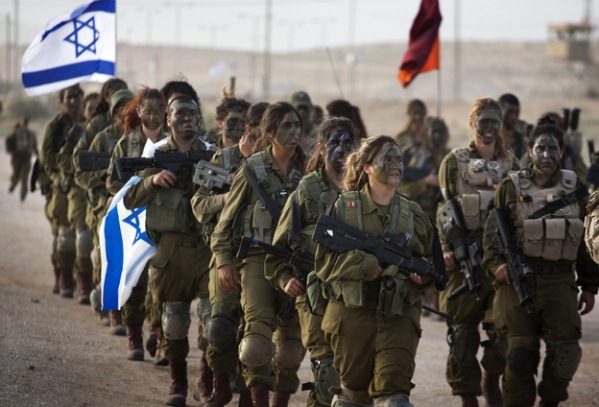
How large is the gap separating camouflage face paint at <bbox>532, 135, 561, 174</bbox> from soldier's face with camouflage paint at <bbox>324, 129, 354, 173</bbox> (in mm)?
1530

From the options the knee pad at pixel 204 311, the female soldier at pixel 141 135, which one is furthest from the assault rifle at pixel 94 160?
the knee pad at pixel 204 311

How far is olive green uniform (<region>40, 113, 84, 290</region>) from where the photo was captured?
1475cm

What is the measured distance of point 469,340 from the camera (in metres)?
10.0

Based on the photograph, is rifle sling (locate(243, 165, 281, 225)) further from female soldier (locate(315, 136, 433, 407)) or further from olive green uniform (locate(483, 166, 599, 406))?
olive green uniform (locate(483, 166, 599, 406))

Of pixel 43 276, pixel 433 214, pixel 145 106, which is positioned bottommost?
pixel 43 276

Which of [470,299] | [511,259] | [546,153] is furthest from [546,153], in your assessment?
[470,299]

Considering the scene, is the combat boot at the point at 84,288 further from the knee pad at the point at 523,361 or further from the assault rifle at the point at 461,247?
the knee pad at the point at 523,361

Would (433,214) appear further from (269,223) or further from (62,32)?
(269,223)

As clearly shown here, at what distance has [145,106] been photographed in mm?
10609

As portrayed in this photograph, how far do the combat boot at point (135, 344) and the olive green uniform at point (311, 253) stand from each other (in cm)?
323

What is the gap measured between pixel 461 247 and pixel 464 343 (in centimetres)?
71

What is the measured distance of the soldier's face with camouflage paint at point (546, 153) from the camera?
9109mm

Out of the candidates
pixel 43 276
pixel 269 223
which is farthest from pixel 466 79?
pixel 269 223

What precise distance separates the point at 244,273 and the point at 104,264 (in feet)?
7.91
